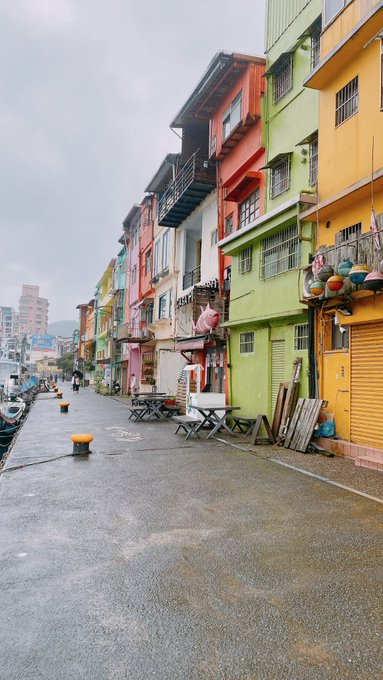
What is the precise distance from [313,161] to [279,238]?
2186 mm

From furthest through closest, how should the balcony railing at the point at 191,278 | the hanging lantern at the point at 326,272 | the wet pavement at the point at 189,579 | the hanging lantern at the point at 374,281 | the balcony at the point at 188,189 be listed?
the balcony railing at the point at 191,278 → the balcony at the point at 188,189 → the hanging lantern at the point at 326,272 → the hanging lantern at the point at 374,281 → the wet pavement at the point at 189,579

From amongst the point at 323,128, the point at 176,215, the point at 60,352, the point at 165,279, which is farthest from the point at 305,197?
the point at 60,352

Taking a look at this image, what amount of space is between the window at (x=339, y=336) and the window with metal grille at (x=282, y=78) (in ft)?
25.0

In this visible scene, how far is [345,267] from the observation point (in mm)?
8938

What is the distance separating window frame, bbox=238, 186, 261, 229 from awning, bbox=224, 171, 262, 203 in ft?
0.95

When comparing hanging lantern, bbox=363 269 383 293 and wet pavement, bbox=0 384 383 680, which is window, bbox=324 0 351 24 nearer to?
hanging lantern, bbox=363 269 383 293

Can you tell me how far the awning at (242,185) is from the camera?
14354mm

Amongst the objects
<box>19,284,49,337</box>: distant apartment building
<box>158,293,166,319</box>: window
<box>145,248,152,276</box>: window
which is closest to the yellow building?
<box>158,293,166,319</box>: window

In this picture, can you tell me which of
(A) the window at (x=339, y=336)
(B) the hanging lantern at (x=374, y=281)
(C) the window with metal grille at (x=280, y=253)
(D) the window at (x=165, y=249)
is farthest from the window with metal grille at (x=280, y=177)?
(D) the window at (x=165, y=249)

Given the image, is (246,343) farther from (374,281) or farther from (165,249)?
(165,249)

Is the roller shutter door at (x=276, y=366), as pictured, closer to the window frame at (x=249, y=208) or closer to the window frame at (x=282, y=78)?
the window frame at (x=249, y=208)

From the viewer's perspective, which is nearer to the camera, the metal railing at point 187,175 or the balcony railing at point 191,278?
the metal railing at point 187,175

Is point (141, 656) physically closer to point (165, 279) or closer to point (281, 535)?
point (281, 535)

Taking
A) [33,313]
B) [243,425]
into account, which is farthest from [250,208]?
[33,313]
